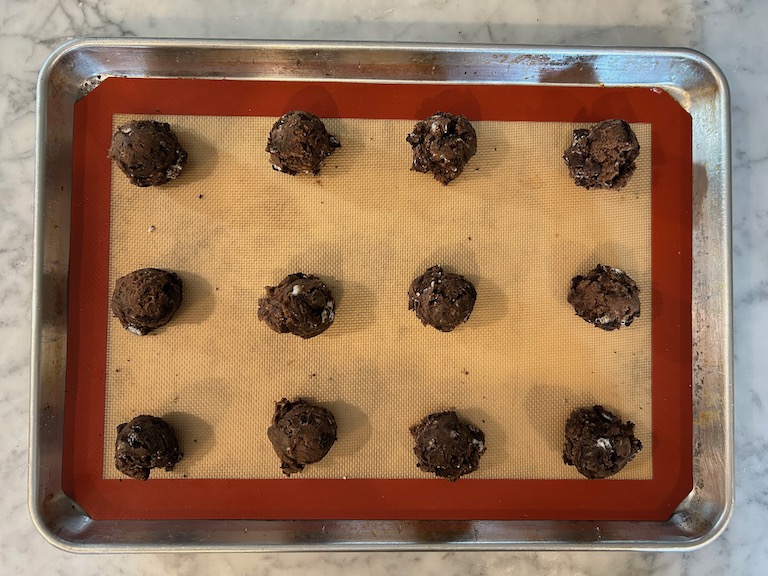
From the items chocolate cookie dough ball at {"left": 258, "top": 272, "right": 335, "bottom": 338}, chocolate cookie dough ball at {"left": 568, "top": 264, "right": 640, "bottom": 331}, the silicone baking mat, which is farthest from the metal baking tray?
chocolate cookie dough ball at {"left": 258, "top": 272, "right": 335, "bottom": 338}

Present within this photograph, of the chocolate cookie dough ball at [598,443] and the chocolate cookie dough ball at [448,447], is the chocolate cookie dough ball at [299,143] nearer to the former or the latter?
the chocolate cookie dough ball at [448,447]

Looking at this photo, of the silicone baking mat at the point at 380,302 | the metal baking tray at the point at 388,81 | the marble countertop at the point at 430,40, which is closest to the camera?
the metal baking tray at the point at 388,81

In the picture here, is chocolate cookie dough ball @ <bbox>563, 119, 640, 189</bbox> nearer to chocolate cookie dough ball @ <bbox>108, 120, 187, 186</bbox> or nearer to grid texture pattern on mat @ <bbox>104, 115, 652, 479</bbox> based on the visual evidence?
grid texture pattern on mat @ <bbox>104, 115, 652, 479</bbox>

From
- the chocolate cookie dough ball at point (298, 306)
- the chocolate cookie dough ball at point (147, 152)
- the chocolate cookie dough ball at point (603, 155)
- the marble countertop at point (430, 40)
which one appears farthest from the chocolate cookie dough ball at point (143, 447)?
the chocolate cookie dough ball at point (603, 155)

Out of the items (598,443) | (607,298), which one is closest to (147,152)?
(607,298)

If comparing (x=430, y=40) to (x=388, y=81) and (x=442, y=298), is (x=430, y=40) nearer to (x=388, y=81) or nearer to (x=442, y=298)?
(x=388, y=81)

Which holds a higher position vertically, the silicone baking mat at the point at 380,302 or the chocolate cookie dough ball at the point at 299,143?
the chocolate cookie dough ball at the point at 299,143

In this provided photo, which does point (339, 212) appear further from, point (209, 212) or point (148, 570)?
point (148, 570)
